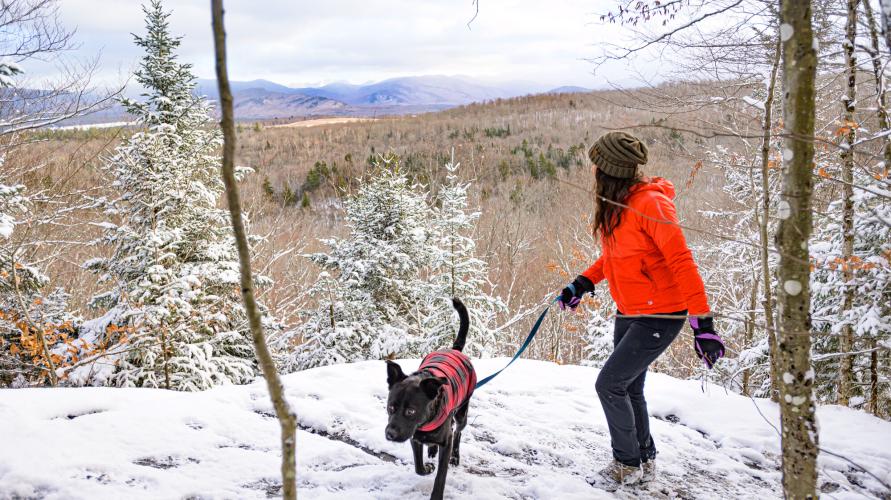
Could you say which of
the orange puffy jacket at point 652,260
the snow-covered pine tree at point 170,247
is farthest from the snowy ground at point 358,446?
the snow-covered pine tree at point 170,247

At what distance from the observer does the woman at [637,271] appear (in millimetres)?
3035

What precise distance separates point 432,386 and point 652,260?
158cm

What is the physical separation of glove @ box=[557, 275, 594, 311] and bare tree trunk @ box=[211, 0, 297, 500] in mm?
2829

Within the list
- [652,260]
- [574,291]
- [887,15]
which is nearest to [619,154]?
[652,260]

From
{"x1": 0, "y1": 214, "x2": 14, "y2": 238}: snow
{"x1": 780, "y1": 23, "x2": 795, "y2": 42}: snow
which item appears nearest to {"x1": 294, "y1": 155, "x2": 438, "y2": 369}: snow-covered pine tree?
{"x1": 0, "y1": 214, "x2": 14, "y2": 238}: snow

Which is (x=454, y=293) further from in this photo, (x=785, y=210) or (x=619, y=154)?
(x=785, y=210)

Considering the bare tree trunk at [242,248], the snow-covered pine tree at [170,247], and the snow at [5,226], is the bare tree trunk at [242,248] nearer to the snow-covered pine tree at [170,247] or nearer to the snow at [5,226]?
the snow at [5,226]

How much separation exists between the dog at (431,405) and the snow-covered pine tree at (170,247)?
8.05 metres

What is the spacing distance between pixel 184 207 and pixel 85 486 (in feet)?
30.5

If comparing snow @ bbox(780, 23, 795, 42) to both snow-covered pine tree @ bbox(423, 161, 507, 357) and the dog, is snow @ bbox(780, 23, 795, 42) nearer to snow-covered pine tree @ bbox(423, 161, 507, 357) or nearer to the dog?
the dog

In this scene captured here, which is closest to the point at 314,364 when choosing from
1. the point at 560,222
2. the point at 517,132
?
the point at 560,222

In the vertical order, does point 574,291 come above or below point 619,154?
below

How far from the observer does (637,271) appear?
3.26 meters

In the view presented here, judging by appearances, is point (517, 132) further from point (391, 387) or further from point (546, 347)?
point (391, 387)
